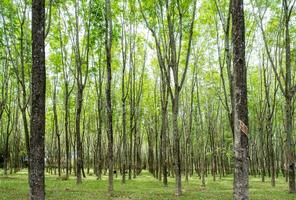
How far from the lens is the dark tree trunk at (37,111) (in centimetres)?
657

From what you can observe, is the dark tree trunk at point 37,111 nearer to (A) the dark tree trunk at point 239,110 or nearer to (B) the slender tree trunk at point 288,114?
(A) the dark tree trunk at point 239,110

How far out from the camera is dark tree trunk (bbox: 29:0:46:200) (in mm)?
6574

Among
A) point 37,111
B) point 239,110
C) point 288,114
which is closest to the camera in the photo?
point 37,111

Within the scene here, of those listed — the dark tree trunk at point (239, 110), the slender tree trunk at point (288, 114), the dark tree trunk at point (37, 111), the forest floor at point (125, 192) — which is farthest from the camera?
the slender tree trunk at point (288, 114)

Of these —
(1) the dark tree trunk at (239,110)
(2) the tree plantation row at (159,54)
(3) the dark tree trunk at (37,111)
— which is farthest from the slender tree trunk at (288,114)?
(3) the dark tree trunk at (37,111)

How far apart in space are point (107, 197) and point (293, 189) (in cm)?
1020

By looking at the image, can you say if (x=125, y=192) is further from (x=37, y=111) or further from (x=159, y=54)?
(x=37, y=111)

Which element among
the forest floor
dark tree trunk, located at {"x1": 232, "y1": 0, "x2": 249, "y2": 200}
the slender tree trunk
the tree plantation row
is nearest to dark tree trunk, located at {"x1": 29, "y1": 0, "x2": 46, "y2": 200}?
the tree plantation row

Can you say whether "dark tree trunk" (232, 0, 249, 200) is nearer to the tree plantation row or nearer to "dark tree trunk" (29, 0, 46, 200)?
the tree plantation row

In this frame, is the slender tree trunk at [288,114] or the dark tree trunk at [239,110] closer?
the dark tree trunk at [239,110]

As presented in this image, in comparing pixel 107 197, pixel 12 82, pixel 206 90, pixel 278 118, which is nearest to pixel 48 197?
pixel 107 197

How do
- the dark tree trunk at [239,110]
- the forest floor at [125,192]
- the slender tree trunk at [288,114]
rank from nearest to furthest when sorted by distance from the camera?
the dark tree trunk at [239,110], the forest floor at [125,192], the slender tree trunk at [288,114]

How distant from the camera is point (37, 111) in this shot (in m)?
6.69

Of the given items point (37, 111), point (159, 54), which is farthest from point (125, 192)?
point (37, 111)
